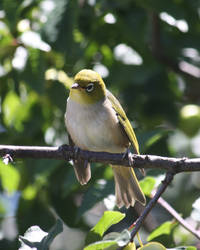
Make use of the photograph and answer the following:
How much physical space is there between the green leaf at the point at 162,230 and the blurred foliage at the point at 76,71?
48 cm

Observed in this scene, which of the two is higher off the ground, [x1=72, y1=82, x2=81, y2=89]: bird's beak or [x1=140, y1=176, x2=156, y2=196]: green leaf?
[x1=72, y1=82, x2=81, y2=89]: bird's beak

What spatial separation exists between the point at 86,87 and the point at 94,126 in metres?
0.27

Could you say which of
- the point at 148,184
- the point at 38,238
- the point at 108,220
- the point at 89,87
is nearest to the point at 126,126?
the point at 89,87

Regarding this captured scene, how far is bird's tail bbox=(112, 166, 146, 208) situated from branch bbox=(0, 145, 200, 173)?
0.51 meters

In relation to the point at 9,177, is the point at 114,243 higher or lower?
higher

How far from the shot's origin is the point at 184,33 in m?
4.40

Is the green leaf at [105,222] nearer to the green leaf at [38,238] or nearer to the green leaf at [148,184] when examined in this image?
Answer: the green leaf at [38,238]

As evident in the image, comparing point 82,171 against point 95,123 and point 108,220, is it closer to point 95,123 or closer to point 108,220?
point 95,123

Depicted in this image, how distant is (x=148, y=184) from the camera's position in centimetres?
306

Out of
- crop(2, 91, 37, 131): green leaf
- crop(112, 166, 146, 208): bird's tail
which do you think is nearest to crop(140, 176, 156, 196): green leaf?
crop(112, 166, 146, 208): bird's tail

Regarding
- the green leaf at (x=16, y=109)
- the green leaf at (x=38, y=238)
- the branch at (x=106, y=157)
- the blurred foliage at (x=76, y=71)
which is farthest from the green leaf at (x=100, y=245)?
the green leaf at (x=16, y=109)

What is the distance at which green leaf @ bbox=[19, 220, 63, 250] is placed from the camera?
234 cm

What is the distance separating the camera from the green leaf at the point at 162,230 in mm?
2932

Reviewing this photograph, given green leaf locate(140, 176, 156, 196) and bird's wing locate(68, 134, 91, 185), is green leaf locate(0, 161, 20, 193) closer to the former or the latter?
bird's wing locate(68, 134, 91, 185)
